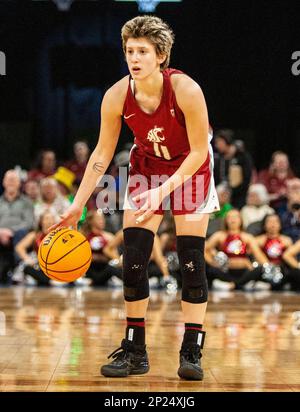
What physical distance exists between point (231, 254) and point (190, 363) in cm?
564

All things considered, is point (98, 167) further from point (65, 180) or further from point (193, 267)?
point (65, 180)

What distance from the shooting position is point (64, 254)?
3887mm

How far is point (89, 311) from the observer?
6.66 meters

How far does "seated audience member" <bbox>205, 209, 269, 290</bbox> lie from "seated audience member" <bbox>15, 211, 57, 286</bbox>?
1.74 meters

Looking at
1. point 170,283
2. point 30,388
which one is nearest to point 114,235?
point 170,283

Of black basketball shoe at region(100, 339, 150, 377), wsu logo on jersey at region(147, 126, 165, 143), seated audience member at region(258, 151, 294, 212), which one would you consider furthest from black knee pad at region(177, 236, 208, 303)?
seated audience member at region(258, 151, 294, 212)

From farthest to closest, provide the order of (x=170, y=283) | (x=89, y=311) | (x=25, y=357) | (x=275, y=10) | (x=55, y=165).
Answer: (x=275, y=10), (x=55, y=165), (x=170, y=283), (x=89, y=311), (x=25, y=357)

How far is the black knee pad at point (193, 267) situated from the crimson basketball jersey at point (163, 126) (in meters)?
0.36

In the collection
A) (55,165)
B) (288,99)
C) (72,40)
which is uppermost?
(72,40)

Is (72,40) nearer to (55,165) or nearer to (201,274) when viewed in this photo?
(55,165)

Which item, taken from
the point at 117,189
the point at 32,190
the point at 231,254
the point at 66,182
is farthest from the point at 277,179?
the point at 32,190

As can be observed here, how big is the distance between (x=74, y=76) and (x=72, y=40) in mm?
479

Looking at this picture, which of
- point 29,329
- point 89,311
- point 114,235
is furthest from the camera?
point 114,235

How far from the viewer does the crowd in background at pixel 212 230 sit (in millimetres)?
9195
